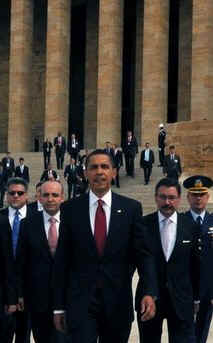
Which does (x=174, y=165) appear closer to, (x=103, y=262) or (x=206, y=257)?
(x=206, y=257)

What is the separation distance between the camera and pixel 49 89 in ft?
125

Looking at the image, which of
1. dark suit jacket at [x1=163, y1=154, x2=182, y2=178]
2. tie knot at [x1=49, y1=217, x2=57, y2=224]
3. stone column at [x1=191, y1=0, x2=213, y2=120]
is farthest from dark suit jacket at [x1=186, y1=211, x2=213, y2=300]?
stone column at [x1=191, y1=0, x2=213, y2=120]

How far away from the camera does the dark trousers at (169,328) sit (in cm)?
498

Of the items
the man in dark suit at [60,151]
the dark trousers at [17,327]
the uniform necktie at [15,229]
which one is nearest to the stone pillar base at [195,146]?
the man in dark suit at [60,151]

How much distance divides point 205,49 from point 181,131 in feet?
42.8

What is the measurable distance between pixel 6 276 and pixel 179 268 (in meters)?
1.27

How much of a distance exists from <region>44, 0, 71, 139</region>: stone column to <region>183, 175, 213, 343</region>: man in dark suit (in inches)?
1252

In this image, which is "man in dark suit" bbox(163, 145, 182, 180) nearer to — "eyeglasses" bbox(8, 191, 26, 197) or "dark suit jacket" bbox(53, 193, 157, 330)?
"eyeglasses" bbox(8, 191, 26, 197)

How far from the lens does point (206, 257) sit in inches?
243

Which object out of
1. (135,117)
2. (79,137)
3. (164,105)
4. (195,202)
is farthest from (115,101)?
(195,202)

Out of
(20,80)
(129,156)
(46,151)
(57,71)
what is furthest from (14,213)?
(20,80)

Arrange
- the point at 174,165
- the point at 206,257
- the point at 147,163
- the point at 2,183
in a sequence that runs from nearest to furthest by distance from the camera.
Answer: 1. the point at 206,257
2. the point at 174,165
3. the point at 147,163
4. the point at 2,183

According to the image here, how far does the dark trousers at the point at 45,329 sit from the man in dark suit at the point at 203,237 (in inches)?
52.8

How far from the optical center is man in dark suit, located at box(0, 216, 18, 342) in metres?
5.12
